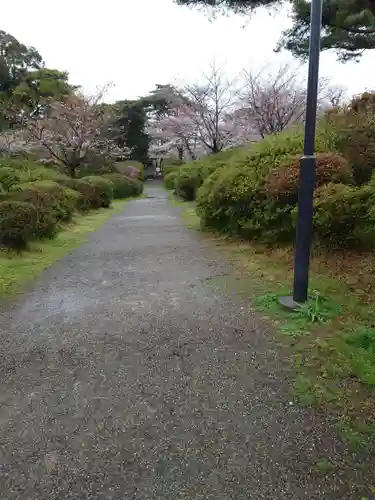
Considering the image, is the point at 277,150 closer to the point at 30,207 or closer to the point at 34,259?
the point at 30,207

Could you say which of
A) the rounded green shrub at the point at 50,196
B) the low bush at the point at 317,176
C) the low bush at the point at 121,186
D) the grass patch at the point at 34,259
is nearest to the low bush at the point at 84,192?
the rounded green shrub at the point at 50,196

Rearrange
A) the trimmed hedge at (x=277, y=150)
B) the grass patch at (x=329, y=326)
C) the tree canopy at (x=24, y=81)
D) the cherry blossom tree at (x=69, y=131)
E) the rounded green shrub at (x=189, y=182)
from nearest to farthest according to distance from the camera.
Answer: the grass patch at (x=329, y=326), the trimmed hedge at (x=277, y=150), the rounded green shrub at (x=189, y=182), the cherry blossom tree at (x=69, y=131), the tree canopy at (x=24, y=81)

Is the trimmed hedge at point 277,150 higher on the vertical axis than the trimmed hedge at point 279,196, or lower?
higher

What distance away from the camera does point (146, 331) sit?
2.85 metres

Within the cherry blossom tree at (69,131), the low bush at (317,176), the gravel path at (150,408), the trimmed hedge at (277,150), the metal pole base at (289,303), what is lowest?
the gravel path at (150,408)

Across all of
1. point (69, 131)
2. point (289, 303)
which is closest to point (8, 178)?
point (289, 303)

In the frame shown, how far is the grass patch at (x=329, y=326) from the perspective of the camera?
6.22ft

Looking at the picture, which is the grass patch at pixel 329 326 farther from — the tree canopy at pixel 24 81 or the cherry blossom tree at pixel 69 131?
the tree canopy at pixel 24 81

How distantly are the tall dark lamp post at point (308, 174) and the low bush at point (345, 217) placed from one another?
1312 millimetres

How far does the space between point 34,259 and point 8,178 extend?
3.87m

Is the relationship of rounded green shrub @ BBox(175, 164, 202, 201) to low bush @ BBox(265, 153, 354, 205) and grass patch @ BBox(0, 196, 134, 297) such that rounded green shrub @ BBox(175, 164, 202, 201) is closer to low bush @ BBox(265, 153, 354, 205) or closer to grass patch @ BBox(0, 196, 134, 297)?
grass patch @ BBox(0, 196, 134, 297)

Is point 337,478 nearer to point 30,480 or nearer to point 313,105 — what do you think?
point 30,480

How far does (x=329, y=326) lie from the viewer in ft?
9.18

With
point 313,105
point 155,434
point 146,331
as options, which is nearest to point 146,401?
point 155,434
